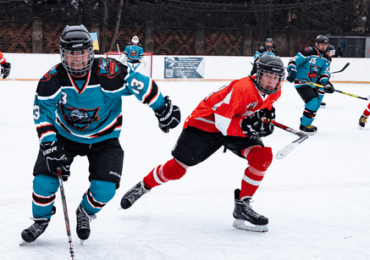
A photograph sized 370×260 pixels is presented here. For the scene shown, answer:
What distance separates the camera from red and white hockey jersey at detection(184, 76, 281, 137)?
7.07ft

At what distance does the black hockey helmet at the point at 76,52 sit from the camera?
1850 mm

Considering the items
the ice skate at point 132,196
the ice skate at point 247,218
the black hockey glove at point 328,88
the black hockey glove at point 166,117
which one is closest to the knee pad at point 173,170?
the ice skate at point 132,196

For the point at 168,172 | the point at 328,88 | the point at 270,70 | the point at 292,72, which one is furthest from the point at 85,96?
the point at 328,88

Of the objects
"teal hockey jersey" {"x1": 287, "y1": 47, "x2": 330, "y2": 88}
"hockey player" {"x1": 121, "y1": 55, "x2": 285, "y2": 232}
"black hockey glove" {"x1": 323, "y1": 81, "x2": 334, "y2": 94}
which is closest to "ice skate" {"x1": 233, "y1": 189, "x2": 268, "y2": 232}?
"hockey player" {"x1": 121, "y1": 55, "x2": 285, "y2": 232}

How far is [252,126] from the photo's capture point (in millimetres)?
2227

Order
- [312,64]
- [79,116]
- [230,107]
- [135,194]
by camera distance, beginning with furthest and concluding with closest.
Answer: [312,64] < [135,194] < [230,107] < [79,116]

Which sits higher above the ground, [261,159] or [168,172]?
[261,159]

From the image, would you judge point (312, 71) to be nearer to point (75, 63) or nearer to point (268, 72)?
point (268, 72)

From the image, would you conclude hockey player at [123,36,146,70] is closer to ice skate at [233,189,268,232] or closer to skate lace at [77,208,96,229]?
ice skate at [233,189,268,232]

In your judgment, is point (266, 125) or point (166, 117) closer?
point (166, 117)

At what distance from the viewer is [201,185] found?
120 inches

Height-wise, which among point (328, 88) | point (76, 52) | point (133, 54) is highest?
point (76, 52)

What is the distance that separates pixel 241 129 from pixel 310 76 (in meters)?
3.46

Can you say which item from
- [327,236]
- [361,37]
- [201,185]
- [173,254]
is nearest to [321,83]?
[201,185]
